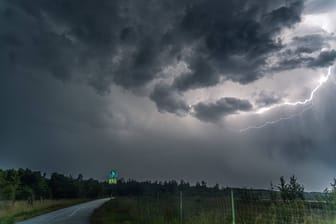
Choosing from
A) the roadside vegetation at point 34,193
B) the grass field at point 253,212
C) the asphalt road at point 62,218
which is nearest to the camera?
the grass field at point 253,212

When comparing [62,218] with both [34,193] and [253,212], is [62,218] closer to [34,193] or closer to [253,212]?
[253,212]

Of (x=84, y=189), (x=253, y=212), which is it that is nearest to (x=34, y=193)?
(x=84, y=189)

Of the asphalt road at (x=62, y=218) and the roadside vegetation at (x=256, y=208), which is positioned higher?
the roadside vegetation at (x=256, y=208)

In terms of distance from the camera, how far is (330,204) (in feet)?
21.7

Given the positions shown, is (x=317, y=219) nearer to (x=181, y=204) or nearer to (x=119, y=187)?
(x=181, y=204)

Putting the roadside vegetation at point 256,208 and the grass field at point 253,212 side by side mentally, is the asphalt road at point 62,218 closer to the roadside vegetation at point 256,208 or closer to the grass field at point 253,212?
the grass field at point 253,212

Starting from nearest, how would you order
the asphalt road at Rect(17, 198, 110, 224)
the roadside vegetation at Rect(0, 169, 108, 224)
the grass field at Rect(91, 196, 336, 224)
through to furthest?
the grass field at Rect(91, 196, 336, 224) → the asphalt road at Rect(17, 198, 110, 224) → the roadside vegetation at Rect(0, 169, 108, 224)

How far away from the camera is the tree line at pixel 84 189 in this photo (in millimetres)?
8423

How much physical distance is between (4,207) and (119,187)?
339 ft

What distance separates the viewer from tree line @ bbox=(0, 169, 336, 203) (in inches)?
332

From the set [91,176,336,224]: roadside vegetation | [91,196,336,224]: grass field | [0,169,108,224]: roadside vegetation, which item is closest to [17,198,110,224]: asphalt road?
[0,169,108,224]: roadside vegetation

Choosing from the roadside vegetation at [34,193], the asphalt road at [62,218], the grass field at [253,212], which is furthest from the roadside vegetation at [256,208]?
the asphalt road at [62,218]

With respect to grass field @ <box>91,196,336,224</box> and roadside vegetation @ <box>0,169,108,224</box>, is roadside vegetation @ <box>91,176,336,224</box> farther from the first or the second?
roadside vegetation @ <box>0,169,108,224</box>

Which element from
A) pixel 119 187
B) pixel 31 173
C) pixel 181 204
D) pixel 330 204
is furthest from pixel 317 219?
pixel 119 187
